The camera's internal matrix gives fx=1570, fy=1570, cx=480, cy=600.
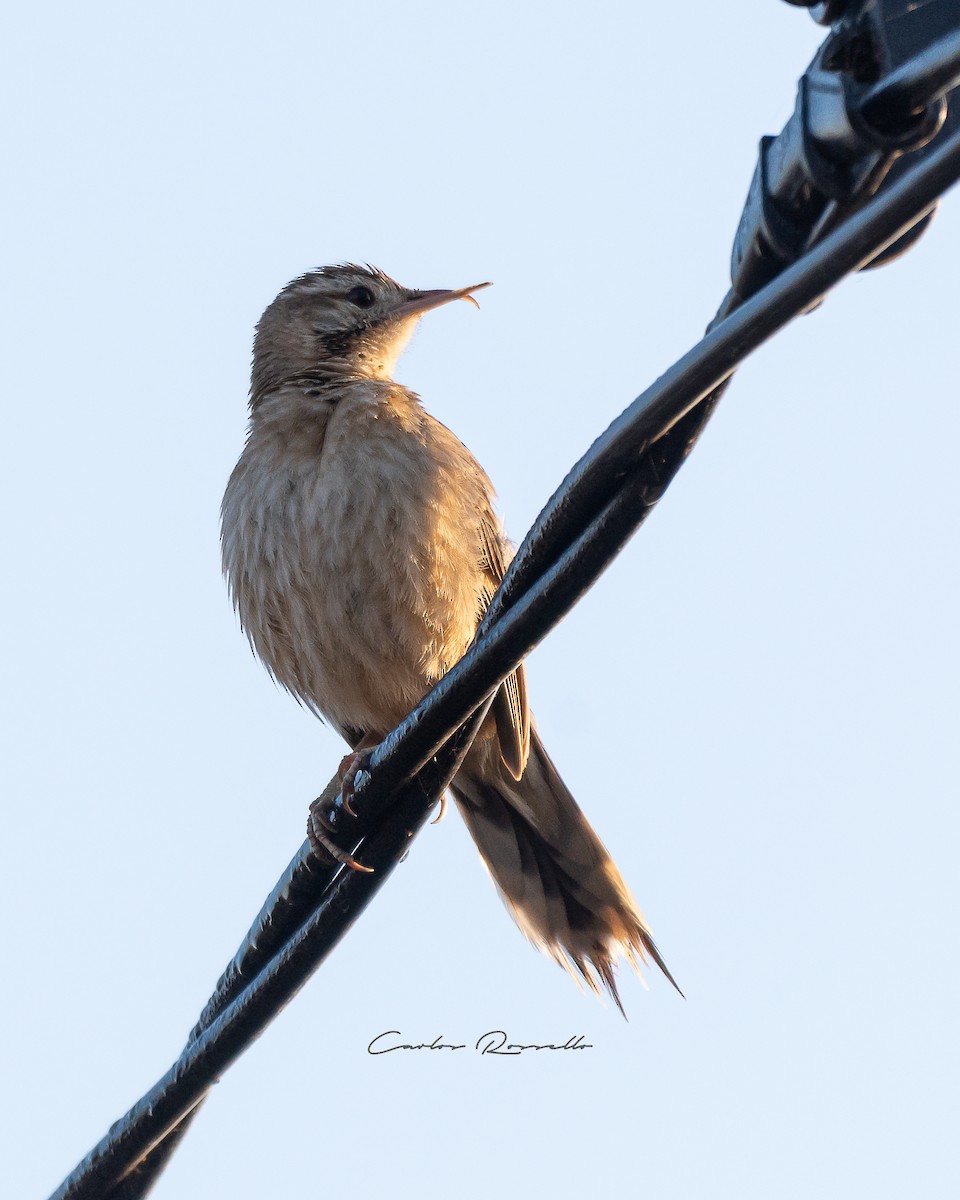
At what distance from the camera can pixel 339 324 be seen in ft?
23.2

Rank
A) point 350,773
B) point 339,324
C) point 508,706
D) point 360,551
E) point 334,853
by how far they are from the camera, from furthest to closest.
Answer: point 339,324
point 508,706
point 360,551
point 350,773
point 334,853

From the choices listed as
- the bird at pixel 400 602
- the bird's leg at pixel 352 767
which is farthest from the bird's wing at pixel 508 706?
the bird's leg at pixel 352 767

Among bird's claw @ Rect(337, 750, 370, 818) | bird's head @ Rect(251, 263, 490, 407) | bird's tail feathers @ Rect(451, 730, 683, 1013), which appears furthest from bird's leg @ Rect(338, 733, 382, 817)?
bird's head @ Rect(251, 263, 490, 407)

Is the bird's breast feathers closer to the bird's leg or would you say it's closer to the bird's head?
the bird's leg

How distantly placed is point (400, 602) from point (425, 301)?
7.07 ft

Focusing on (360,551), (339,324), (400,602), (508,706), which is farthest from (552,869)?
(339,324)

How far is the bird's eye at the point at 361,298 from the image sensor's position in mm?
7195

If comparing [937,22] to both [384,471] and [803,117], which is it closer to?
[803,117]

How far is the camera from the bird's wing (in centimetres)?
578

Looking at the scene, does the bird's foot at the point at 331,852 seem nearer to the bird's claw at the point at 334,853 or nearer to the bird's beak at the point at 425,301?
the bird's claw at the point at 334,853

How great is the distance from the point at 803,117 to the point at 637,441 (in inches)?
23.8

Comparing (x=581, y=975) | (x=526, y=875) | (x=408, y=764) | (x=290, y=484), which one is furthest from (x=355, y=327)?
(x=408, y=764)

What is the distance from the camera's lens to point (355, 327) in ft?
23.2

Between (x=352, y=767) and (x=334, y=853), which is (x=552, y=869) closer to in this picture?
(x=352, y=767)
